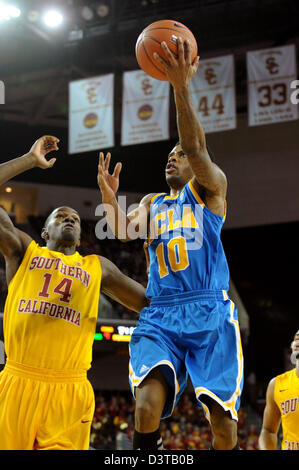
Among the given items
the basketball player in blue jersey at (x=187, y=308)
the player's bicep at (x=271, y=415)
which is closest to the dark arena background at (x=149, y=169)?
the player's bicep at (x=271, y=415)

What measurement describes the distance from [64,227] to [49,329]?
743 mm

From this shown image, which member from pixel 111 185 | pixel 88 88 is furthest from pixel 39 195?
pixel 111 185

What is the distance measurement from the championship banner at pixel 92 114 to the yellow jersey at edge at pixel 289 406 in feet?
24.0

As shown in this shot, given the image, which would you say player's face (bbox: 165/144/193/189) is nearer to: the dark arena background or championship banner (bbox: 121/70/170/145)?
championship banner (bbox: 121/70/170/145)

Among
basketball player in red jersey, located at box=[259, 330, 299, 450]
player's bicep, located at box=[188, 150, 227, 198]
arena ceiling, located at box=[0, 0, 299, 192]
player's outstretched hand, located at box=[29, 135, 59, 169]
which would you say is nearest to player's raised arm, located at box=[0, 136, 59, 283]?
player's outstretched hand, located at box=[29, 135, 59, 169]

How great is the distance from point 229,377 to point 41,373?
1138 mm

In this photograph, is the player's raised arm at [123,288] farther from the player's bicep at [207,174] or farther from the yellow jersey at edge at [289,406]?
the yellow jersey at edge at [289,406]

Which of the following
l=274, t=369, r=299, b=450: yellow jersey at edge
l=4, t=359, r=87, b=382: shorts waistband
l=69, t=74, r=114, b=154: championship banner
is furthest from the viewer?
l=69, t=74, r=114, b=154: championship banner

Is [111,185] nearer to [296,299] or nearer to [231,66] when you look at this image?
[231,66]

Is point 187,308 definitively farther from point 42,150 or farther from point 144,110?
point 144,110

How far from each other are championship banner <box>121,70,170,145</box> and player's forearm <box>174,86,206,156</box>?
8.03 meters

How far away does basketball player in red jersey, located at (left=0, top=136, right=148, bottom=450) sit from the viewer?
126 inches

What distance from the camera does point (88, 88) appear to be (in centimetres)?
1170

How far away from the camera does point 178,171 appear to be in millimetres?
3857
